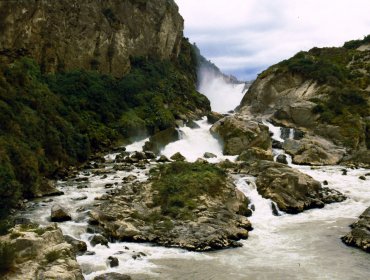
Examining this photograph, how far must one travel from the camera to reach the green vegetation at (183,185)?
89.7 feet

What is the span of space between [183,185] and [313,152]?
88.4ft

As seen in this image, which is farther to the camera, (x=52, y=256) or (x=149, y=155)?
(x=149, y=155)

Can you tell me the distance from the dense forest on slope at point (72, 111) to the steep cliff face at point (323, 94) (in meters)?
16.0

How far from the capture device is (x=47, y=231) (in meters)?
17.5

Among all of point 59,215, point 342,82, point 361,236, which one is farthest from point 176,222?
point 342,82

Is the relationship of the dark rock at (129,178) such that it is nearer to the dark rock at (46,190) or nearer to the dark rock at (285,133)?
the dark rock at (46,190)

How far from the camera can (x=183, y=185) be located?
29.7 metres

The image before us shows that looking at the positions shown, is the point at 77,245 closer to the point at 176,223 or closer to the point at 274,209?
the point at 176,223

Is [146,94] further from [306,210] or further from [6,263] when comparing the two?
[6,263]

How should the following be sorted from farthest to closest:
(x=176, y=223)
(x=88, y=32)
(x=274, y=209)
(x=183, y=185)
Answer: (x=88, y=32), (x=274, y=209), (x=183, y=185), (x=176, y=223)

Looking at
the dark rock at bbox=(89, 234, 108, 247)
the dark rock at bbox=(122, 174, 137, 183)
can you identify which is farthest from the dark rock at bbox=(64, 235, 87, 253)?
the dark rock at bbox=(122, 174, 137, 183)

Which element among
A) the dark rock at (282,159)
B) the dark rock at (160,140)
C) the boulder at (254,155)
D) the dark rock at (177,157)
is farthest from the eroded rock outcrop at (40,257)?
the dark rock at (160,140)

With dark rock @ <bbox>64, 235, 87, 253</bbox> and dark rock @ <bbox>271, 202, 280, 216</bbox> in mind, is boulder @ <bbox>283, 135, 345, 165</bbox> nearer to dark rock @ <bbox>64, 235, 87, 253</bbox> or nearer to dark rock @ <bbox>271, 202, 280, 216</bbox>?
dark rock @ <bbox>271, 202, 280, 216</bbox>

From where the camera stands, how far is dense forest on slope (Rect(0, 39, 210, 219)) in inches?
1332
